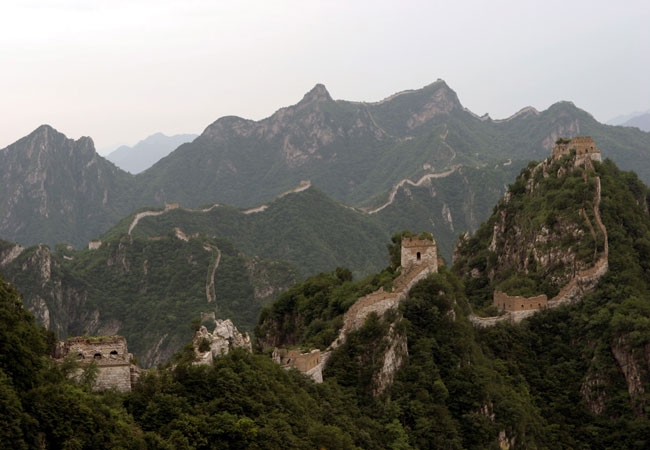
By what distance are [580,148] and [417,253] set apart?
95.9 ft

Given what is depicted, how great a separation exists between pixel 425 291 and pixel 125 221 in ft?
409

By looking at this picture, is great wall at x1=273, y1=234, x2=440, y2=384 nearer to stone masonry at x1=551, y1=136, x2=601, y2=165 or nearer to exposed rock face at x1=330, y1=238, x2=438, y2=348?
exposed rock face at x1=330, y1=238, x2=438, y2=348

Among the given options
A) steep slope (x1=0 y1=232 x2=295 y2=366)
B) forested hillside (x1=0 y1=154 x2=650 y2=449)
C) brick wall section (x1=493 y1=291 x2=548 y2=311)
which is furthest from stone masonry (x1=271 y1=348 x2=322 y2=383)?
steep slope (x1=0 y1=232 x2=295 y2=366)

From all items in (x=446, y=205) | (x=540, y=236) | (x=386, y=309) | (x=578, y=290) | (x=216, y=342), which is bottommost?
(x=578, y=290)

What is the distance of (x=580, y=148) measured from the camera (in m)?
72.9

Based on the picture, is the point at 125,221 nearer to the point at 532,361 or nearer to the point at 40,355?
the point at 532,361

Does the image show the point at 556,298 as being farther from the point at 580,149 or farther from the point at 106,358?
the point at 106,358

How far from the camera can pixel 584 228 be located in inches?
2591

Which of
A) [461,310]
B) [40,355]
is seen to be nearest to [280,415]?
[40,355]

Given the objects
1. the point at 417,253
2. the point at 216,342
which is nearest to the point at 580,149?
the point at 417,253

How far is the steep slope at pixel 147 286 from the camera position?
361ft

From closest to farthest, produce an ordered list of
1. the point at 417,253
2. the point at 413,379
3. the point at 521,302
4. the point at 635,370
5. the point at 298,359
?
the point at 298,359
the point at 413,379
the point at 417,253
the point at 635,370
the point at 521,302

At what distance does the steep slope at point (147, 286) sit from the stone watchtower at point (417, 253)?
180ft

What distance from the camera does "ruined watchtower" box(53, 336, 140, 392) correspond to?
2869 cm
